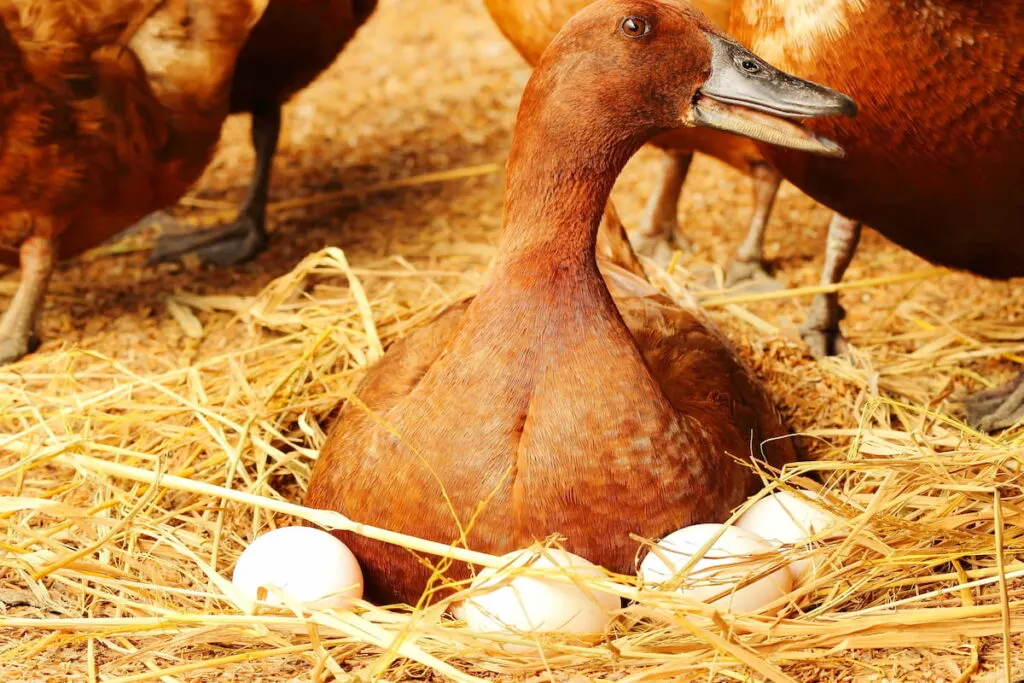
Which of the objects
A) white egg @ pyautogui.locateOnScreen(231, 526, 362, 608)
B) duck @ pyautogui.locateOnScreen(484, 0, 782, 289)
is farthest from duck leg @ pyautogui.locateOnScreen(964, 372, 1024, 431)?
white egg @ pyautogui.locateOnScreen(231, 526, 362, 608)

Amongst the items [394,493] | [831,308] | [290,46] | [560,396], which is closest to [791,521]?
[560,396]

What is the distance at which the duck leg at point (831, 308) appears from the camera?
2889 millimetres

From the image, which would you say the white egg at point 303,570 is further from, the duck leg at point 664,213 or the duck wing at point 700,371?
the duck leg at point 664,213

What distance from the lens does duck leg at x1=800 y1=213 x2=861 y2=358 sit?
9.48ft

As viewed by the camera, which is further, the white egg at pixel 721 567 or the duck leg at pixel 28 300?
the duck leg at pixel 28 300

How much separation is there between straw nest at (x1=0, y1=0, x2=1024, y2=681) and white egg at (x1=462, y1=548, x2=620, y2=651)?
0.13ft

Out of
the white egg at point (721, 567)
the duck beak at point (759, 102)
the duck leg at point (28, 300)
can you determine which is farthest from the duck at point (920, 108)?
the duck leg at point (28, 300)

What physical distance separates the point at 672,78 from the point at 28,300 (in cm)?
190

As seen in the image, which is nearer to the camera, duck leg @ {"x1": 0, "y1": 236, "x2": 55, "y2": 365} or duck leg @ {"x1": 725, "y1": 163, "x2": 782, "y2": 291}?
duck leg @ {"x1": 0, "y1": 236, "x2": 55, "y2": 365}

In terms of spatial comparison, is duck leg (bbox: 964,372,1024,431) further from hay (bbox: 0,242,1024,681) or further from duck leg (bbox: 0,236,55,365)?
duck leg (bbox: 0,236,55,365)

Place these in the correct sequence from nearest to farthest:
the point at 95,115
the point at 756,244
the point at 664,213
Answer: the point at 95,115, the point at 756,244, the point at 664,213

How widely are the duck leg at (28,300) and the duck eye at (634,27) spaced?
179 centimetres

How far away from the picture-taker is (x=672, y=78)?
5.96 ft

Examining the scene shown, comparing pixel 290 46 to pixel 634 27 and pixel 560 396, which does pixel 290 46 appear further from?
pixel 560 396
